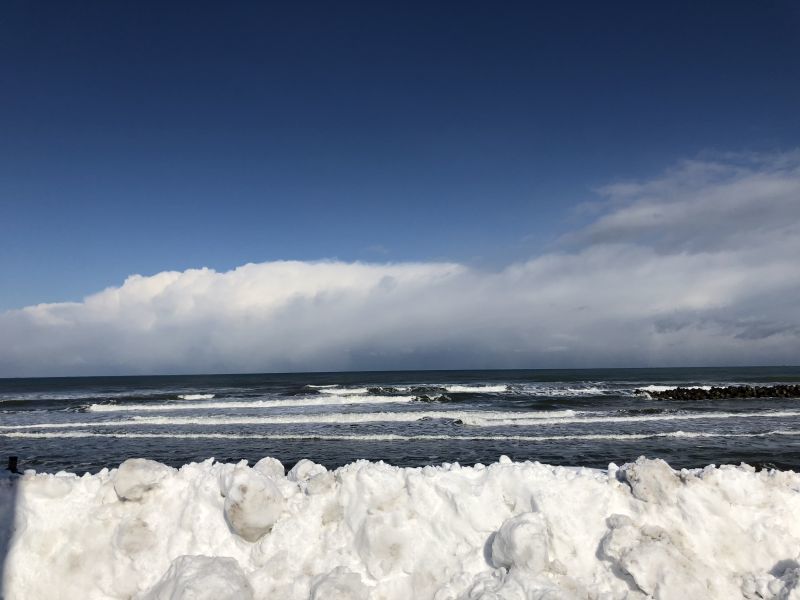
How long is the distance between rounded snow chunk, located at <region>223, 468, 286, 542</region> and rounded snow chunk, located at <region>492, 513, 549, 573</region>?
7.86ft

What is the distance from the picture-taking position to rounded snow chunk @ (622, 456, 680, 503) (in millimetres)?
5547

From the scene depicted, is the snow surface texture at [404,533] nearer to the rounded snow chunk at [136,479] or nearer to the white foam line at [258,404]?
the rounded snow chunk at [136,479]

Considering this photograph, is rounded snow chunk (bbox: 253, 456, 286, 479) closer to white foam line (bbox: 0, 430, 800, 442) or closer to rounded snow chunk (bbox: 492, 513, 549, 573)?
rounded snow chunk (bbox: 492, 513, 549, 573)

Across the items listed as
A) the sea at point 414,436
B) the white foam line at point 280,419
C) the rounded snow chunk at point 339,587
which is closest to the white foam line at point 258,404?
the sea at point 414,436

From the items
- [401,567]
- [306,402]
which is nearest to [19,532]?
[401,567]

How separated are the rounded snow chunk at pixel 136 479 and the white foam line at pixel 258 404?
3291cm

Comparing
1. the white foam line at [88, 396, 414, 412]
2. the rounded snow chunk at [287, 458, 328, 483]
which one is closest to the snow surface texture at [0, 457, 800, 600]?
the rounded snow chunk at [287, 458, 328, 483]

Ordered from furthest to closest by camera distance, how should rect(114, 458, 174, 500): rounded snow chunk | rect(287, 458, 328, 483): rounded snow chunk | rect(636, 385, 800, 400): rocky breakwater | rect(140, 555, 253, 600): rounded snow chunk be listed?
1. rect(636, 385, 800, 400): rocky breakwater
2. rect(287, 458, 328, 483): rounded snow chunk
3. rect(114, 458, 174, 500): rounded snow chunk
4. rect(140, 555, 253, 600): rounded snow chunk

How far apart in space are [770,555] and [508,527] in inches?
106

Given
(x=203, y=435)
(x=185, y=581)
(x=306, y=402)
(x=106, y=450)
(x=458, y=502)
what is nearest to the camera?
(x=185, y=581)

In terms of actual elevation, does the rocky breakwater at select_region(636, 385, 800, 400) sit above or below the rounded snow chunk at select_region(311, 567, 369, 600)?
below

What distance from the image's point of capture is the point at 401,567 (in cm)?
532

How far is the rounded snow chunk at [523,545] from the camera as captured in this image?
4.98 metres

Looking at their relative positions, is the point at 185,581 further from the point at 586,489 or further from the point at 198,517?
the point at 586,489
